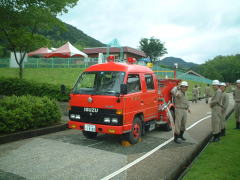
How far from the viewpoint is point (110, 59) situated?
8219mm

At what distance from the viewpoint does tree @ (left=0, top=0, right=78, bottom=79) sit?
1258 centimetres

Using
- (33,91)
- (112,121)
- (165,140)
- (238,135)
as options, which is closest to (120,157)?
(112,121)

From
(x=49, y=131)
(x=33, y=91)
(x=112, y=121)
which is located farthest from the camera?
(x=33, y=91)

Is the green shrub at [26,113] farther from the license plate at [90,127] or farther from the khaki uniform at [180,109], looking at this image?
the khaki uniform at [180,109]

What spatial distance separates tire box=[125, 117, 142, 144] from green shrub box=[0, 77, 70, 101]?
20.3 ft

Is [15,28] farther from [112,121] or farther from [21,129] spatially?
[112,121]

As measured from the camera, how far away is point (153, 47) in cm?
7544

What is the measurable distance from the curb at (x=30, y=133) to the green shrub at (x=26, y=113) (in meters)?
0.19

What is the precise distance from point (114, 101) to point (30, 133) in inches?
125

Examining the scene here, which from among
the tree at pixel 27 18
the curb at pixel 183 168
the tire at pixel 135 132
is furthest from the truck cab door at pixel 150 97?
the tree at pixel 27 18

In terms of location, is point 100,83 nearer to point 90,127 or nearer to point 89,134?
point 90,127

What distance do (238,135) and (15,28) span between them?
12829mm

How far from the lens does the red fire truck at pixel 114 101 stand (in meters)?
6.73

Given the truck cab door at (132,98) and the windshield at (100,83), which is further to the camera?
the windshield at (100,83)
